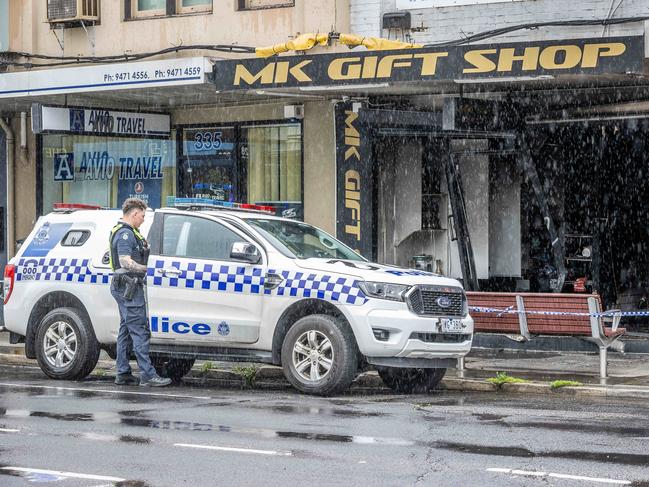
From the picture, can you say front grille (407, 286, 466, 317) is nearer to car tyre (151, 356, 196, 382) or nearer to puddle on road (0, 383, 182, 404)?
puddle on road (0, 383, 182, 404)

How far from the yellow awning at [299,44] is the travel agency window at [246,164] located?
2009 mm

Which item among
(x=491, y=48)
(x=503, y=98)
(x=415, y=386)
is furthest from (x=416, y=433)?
(x=503, y=98)

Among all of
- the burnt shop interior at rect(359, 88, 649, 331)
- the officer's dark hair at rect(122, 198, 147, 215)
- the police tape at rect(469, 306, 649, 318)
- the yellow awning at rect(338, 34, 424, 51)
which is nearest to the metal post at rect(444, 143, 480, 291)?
the burnt shop interior at rect(359, 88, 649, 331)

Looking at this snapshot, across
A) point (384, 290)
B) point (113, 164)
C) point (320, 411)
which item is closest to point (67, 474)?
point (320, 411)

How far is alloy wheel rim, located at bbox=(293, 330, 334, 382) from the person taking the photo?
1230cm

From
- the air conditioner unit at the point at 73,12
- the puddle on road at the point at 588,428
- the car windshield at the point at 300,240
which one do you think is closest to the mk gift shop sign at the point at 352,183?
the air conditioner unit at the point at 73,12

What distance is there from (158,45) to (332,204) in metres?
3.58

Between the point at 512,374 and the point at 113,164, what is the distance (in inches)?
377

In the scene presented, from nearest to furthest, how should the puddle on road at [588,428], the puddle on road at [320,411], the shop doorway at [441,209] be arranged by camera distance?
the puddle on road at [588,428] < the puddle on road at [320,411] < the shop doorway at [441,209]

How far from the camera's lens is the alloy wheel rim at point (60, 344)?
13.9 m

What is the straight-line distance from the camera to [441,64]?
1551cm

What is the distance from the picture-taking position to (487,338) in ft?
55.5

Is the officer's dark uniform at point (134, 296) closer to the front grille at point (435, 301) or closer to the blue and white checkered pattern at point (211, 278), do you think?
the blue and white checkered pattern at point (211, 278)

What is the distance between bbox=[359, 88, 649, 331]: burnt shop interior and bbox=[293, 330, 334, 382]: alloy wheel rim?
19.9ft
